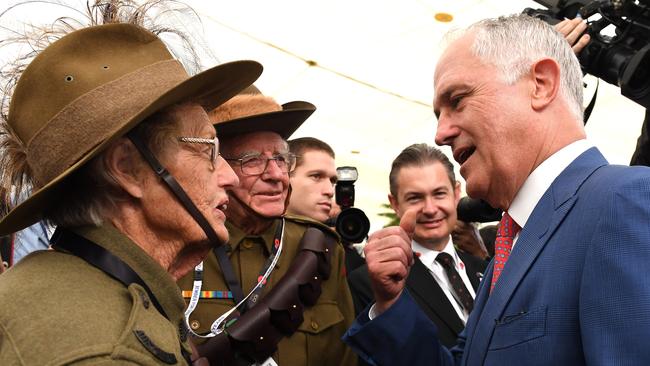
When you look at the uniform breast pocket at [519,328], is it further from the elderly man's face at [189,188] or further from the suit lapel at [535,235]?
the elderly man's face at [189,188]

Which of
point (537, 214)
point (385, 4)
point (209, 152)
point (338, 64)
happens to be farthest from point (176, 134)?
point (338, 64)

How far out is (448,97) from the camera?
1890mm

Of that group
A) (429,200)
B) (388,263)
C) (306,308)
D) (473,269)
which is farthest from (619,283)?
(473,269)

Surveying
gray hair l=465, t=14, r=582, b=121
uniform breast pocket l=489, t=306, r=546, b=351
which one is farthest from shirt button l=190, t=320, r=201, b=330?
gray hair l=465, t=14, r=582, b=121

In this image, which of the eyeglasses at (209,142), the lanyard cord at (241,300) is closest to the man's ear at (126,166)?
the eyeglasses at (209,142)

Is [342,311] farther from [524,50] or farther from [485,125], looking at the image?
[524,50]

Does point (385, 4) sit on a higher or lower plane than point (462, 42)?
lower

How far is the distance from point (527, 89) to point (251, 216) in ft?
4.03

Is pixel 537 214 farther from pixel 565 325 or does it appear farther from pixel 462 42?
pixel 462 42

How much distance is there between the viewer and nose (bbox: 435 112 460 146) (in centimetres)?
184

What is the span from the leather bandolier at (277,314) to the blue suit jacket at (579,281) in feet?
2.59

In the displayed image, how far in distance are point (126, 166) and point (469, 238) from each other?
3.22 metres

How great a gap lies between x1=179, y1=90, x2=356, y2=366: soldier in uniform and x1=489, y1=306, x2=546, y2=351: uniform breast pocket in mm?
974

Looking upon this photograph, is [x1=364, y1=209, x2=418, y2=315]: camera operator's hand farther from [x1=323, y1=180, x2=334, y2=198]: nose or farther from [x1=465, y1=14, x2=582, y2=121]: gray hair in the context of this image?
[x1=323, y1=180, x2=334, y2=198]: nose
